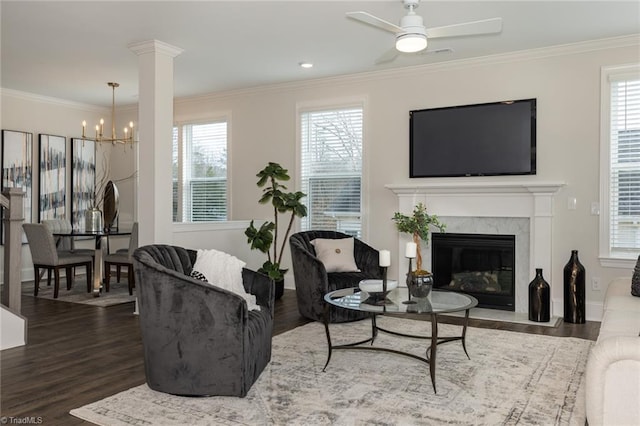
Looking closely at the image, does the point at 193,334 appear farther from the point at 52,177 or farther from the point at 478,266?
the point at 52,177

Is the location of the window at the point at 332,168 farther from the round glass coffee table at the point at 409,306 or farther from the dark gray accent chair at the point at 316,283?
the round glass coffee table at the point at 409,306

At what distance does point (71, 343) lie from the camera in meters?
4.12

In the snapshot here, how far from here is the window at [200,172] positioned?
733cm

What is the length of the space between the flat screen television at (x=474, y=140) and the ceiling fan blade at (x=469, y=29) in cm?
201

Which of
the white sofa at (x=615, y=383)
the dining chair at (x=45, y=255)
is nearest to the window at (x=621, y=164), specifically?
the white sofa at (x=615, y=383)

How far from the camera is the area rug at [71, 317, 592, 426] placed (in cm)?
266

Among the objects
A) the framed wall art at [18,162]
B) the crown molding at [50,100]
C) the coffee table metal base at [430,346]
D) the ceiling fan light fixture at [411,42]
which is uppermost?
the crown molding at [50,100]

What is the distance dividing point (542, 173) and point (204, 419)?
4.12m

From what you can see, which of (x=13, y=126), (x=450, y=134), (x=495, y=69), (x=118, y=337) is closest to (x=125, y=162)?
(x=13, y=126)

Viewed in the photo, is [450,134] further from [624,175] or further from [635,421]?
[635,421]

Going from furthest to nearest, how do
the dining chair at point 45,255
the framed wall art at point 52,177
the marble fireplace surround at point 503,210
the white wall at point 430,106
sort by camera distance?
the framed wall art at point 52,177 < the dining chair at point 45,255 < the marble fireplace surround at point 503,210 < the white wall at point 430,106

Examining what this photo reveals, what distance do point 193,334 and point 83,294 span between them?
4.02 metres

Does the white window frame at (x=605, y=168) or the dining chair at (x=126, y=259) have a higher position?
the white window frame at (x=605, y=168)

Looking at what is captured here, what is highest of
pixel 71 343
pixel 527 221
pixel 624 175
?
pixel 624 175
